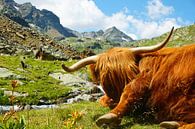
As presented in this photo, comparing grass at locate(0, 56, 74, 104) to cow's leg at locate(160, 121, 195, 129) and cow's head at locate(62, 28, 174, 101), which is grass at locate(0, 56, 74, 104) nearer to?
cow's head at locate(62, 28, 174, 101)

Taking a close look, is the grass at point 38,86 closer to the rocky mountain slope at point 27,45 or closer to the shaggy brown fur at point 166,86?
Result: the shaggy brown fur at point 166,86

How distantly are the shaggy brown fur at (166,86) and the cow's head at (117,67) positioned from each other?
5.1 inches

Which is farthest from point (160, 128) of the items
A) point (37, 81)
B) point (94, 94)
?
point (37, 81)

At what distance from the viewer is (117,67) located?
10078mm

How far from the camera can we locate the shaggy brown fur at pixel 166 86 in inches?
337

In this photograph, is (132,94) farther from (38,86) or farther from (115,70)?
(38,86)

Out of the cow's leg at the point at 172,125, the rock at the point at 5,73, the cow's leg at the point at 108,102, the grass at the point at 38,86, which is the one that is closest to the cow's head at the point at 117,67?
the cow's leg at the point at 108,102

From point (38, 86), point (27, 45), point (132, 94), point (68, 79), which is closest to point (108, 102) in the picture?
point (132, 94)

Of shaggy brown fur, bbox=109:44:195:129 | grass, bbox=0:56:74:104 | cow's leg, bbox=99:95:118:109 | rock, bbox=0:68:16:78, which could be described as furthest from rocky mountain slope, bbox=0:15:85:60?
shaggy brown fur, bbox=109:44:195:129

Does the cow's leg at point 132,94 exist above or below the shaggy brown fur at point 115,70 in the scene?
below

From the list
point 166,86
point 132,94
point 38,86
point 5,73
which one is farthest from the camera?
point 5,73

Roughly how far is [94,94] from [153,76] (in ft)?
33.4

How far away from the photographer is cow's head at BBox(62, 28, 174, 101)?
9953 millimetres

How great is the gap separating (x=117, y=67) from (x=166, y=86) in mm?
1457
